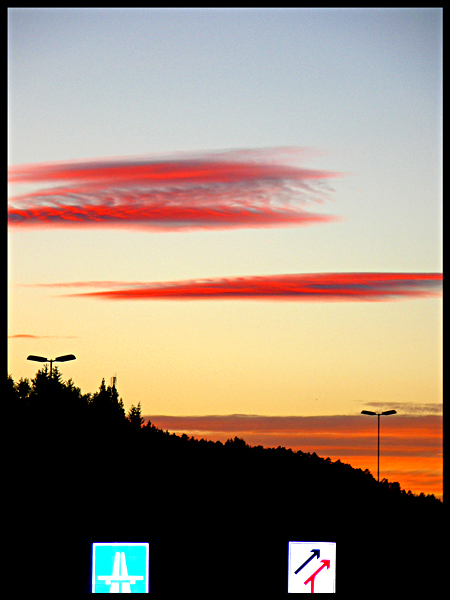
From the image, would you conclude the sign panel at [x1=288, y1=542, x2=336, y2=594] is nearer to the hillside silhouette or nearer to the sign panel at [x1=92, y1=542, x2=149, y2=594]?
the hillside silhouette

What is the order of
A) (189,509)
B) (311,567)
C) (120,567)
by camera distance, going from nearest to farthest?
1. (120,567)
2. (311,567)
3. (189,509)

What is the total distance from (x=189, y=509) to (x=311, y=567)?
836 inches

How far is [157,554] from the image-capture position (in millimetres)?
11227

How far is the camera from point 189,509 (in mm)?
31797

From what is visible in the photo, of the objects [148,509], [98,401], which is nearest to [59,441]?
[148,509]

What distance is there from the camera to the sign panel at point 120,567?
10.8 m

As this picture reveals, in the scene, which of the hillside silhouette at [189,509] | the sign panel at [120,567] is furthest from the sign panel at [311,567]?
the sign panel at [120,567]

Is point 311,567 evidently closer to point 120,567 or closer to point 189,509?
point 120,567

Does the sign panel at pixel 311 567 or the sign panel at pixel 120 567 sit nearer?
the sign panel at pixel 120 567

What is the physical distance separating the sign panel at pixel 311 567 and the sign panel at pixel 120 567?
1889mm

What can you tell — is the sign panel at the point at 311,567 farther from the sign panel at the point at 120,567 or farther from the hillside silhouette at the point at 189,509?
the sign panel at the point at 120,567

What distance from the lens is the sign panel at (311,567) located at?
433 inches

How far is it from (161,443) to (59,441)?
9500mm

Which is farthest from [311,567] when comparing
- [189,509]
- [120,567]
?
[189,509]
